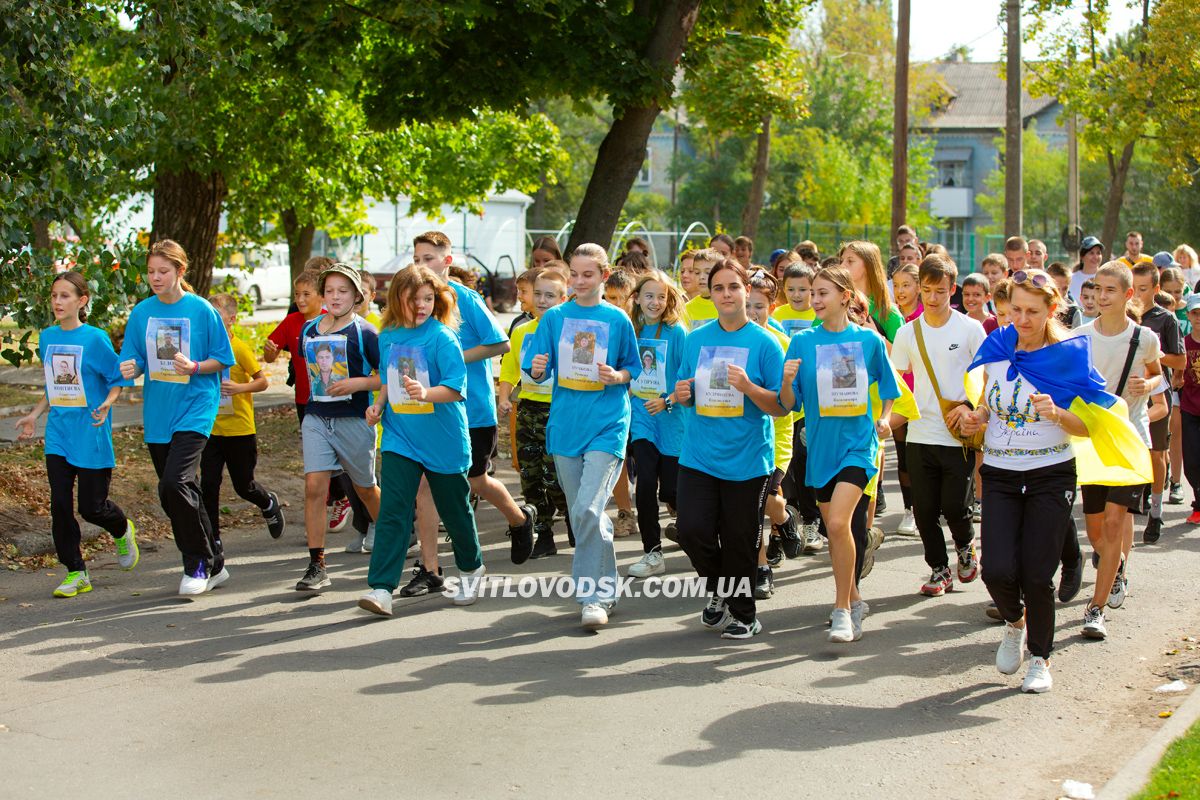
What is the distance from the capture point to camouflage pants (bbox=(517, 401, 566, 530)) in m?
9.43

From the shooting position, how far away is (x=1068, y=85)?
27406mm

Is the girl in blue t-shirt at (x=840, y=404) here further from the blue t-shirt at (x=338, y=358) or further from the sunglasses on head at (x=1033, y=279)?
the blue t-shirt at (x=338, y=358)

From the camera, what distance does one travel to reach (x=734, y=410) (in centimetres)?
707

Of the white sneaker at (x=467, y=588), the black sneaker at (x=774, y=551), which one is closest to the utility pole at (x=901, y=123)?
the black sneaker at (x=774, y=551)

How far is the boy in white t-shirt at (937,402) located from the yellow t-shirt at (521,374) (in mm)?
2393

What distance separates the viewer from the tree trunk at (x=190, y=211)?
16.3m

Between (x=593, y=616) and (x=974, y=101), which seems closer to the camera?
(x=593, y=616)

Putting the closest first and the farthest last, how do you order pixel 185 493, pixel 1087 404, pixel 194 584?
pixel 1087 404, pixel 185 493, pixel 194 584

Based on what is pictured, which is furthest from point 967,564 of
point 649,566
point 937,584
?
point 649,566

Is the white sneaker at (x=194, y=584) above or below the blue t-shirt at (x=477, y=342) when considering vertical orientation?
below

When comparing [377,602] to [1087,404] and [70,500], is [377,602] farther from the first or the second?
[1087,404]

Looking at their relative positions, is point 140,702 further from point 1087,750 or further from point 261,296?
point 261,296

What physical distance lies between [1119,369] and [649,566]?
294 cm

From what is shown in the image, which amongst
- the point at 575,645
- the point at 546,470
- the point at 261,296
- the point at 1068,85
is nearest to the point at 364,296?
the point at 546,470
